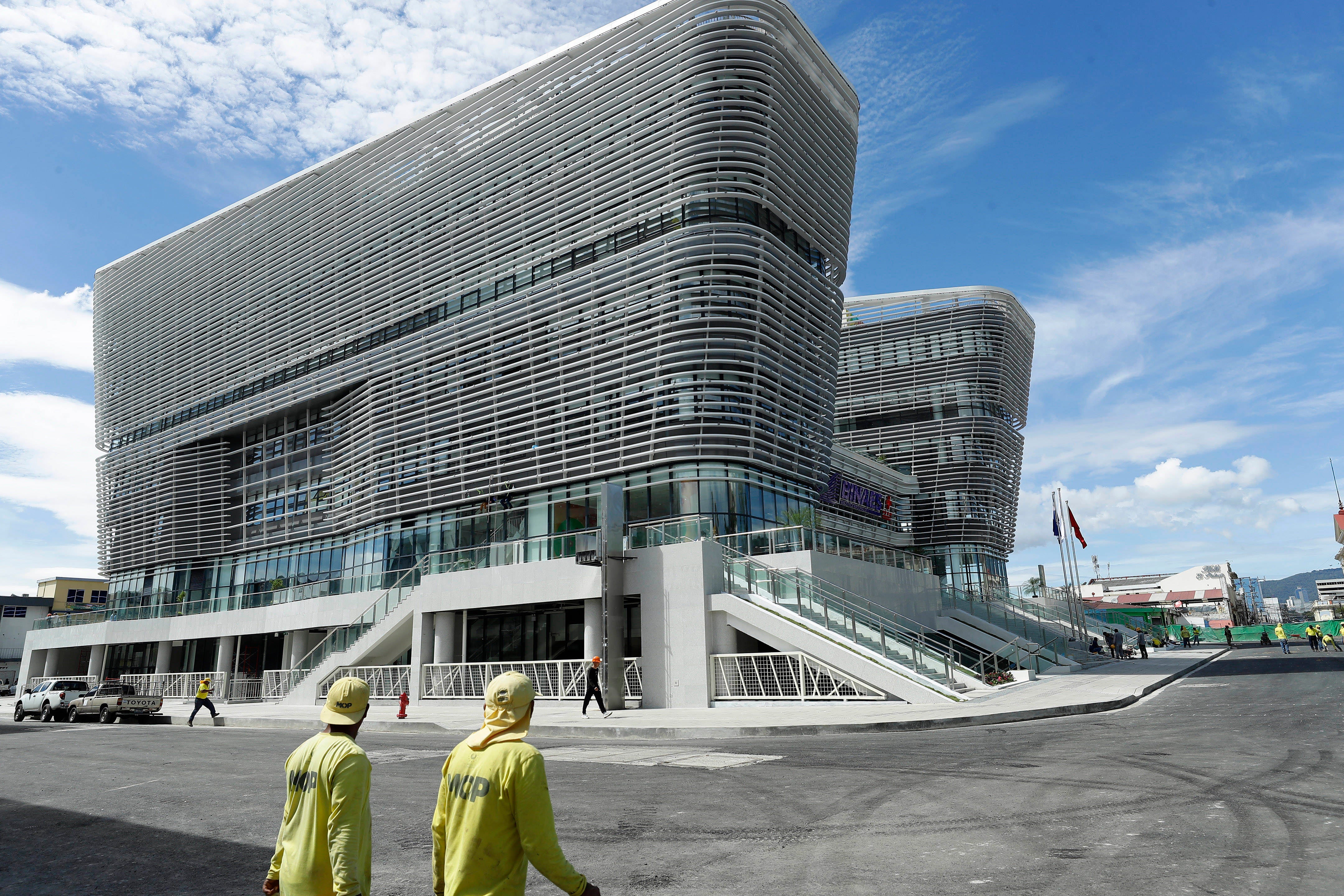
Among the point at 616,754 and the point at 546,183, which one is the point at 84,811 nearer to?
the point at 616,754

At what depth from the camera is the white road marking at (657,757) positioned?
1191 cm

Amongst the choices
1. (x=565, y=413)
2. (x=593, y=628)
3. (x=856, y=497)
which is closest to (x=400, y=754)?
(x=593, y=628)

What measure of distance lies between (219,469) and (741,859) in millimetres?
53515

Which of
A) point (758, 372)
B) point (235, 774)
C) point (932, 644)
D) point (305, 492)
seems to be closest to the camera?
point (235, 774)

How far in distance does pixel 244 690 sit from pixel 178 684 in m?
5.74

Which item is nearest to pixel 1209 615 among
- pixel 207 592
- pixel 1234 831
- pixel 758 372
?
pixel 758 372

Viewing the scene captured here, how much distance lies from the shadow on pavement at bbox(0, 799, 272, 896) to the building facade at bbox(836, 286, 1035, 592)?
52.6 meters

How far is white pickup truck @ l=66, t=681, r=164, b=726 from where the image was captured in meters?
28.0

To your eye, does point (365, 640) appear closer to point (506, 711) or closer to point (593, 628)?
point (593, 628)

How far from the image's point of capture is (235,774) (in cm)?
1241

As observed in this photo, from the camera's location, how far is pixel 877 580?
29.0m

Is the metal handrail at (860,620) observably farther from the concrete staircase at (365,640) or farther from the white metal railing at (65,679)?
the white metal railing at (65,679)

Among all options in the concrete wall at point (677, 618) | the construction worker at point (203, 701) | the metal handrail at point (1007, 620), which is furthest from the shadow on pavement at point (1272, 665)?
the construction worker at point (203, 701)

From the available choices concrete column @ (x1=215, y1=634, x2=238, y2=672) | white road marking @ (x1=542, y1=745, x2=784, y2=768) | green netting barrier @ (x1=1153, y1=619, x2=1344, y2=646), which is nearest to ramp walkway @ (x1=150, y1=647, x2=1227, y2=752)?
white road marking @ (x1=542, y1=745, x2=784, y2=768)
